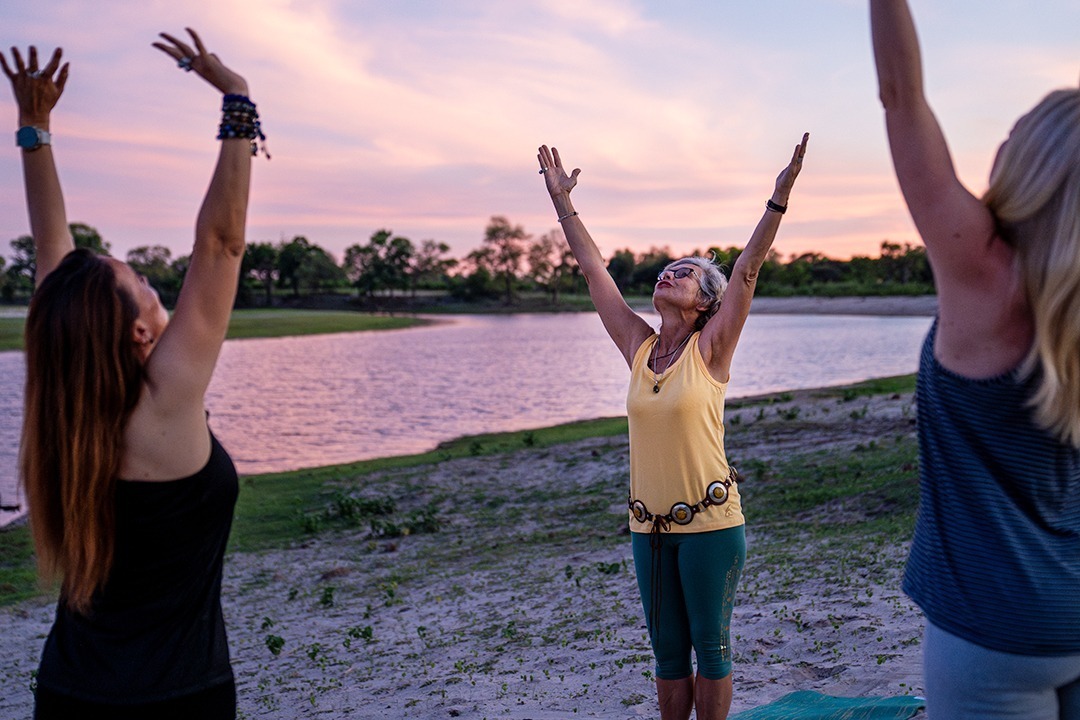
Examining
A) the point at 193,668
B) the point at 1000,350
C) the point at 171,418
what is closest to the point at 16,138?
the point at 171,418

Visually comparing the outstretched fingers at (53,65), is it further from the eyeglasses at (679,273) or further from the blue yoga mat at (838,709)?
the blue yoga mat at (838,709)

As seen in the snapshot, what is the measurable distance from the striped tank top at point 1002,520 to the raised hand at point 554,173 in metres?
2.51

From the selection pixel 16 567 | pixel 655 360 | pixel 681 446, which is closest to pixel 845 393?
pixel 16 567

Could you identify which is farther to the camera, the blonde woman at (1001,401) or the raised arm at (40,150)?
the raised arm at (40,150)

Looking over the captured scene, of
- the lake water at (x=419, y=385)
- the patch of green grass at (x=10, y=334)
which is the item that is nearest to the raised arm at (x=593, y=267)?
the lake water at (x=419, y=385)

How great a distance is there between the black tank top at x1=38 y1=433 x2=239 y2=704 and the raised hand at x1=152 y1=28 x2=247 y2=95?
0.86m

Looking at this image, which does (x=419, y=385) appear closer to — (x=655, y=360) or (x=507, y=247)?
(x=655, y=360)

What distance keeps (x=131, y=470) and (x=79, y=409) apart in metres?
0.17

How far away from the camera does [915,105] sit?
1758 millimetres

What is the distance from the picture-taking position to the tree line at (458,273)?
87938 millimetres

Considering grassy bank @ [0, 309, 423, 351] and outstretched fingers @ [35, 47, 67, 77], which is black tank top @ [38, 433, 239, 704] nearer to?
outstretched fingers @ [35, 47, 67, 77]

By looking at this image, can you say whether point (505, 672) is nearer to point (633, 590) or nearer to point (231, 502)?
point (633, 590)

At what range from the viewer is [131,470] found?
6.64 ft

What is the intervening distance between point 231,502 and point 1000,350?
5.42ft
